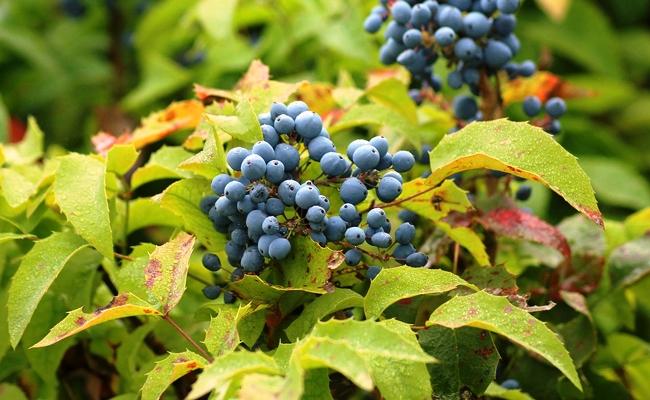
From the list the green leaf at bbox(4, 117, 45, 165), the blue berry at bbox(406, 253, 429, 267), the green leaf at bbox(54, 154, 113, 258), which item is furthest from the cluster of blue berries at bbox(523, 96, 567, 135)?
the green leaf at bbox(4, 117, 45, 165)

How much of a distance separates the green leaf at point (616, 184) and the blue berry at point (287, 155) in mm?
1339

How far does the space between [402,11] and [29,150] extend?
2.02ft

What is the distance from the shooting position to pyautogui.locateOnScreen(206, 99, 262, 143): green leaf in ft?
3.17

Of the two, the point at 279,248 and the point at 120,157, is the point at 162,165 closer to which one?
the point at 120,157

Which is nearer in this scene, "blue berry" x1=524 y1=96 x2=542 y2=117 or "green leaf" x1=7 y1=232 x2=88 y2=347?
"green leaf" x1=7 y1=232 x2=88 y2=347

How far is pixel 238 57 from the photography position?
1989 millimetres

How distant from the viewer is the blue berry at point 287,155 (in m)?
0.96

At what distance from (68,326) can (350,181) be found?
32 cm

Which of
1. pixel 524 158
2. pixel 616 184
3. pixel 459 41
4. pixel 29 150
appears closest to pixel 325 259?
pixel 524 158

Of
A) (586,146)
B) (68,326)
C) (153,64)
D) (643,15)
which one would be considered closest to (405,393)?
(68,326)

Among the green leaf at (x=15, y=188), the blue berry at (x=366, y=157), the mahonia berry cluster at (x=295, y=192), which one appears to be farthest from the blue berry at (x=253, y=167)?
the green leaf at (x=15, y=188)

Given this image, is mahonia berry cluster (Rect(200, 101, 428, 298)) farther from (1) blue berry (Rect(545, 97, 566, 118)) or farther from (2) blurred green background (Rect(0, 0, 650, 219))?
(2) blurred green background (Rect(0, 0, 650, 219))

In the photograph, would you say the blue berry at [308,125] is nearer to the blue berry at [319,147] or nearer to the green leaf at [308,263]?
the blue berry at [319,147]

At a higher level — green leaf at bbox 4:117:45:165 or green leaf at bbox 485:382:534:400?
green leaf at bbox 485:382:534:400
